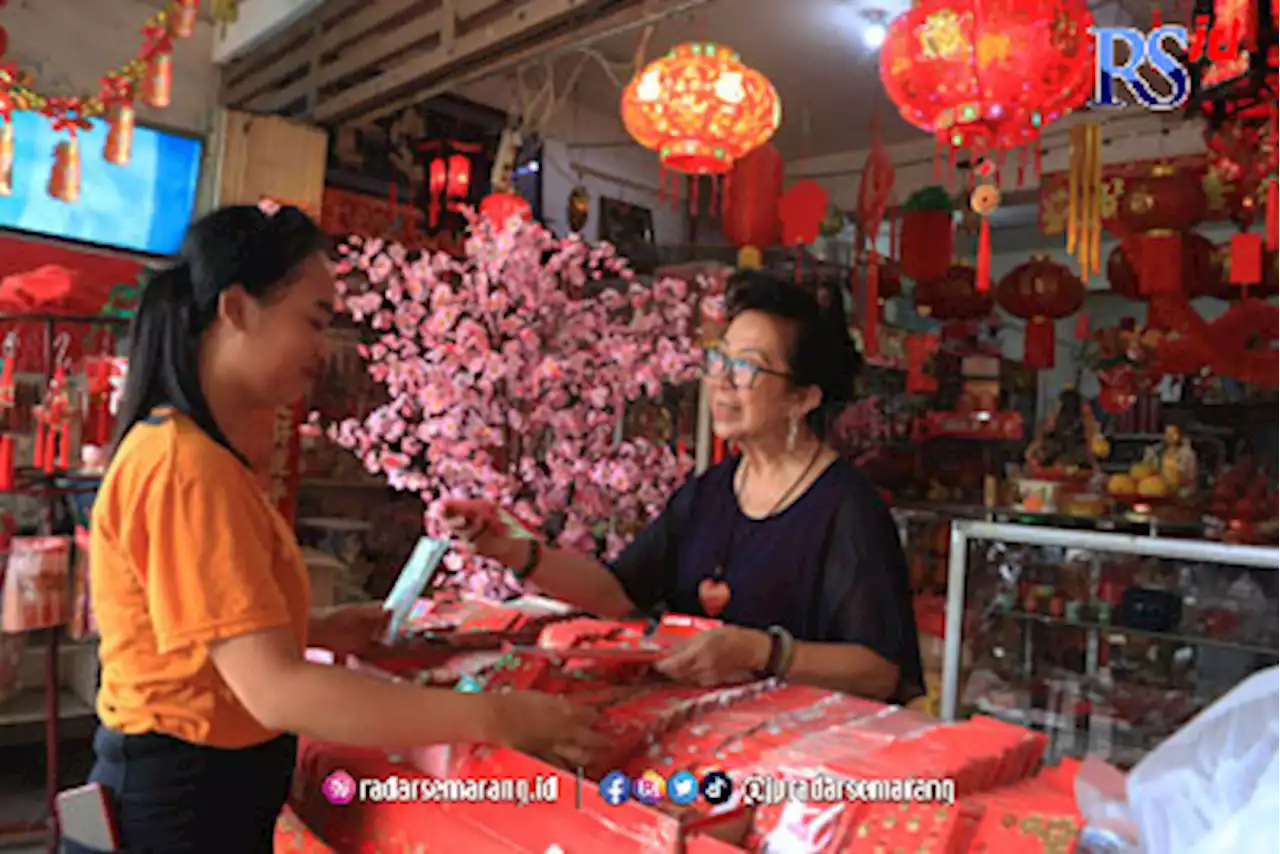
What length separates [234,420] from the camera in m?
1.03

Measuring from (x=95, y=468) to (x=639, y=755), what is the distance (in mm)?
3255

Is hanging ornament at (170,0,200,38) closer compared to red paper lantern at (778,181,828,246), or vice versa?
Result: hanging ornament at (170,0,200,38)

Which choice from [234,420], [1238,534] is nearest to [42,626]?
[234,420]

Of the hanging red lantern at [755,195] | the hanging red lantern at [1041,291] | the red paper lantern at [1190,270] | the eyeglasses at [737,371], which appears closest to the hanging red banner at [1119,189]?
the red paper lantern at [1190,270]

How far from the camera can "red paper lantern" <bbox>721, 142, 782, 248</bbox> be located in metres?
4.38

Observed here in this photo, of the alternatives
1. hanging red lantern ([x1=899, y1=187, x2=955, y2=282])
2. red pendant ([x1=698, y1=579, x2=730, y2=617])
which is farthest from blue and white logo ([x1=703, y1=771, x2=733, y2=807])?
hanging red lantern ([x1=899, y1=187, x2=955, y2=282])

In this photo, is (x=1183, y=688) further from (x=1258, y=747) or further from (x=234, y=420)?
(x=234, y=420)

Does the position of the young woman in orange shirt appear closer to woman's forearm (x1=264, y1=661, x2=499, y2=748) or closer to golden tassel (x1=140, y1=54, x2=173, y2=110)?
woman's forearm (x1=264, y1=661, x2=499, y2=748)

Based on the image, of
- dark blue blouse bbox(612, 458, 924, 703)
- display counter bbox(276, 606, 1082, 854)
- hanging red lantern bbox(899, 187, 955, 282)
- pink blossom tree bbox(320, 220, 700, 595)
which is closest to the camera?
display counter bbox(276, 606, 1082, 854)

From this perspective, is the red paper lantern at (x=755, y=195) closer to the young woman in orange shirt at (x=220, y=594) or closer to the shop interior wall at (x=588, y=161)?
the shop interior wall at (x=588, y=161)

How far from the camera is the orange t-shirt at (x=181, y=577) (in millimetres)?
867

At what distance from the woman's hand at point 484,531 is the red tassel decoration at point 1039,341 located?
16.6ft

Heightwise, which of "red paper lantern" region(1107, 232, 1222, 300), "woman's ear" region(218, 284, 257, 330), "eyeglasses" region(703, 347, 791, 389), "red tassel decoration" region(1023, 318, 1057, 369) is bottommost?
"woman's ear" region(218, 284, 257, 330)

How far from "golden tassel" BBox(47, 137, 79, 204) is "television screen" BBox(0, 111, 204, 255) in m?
0.82
